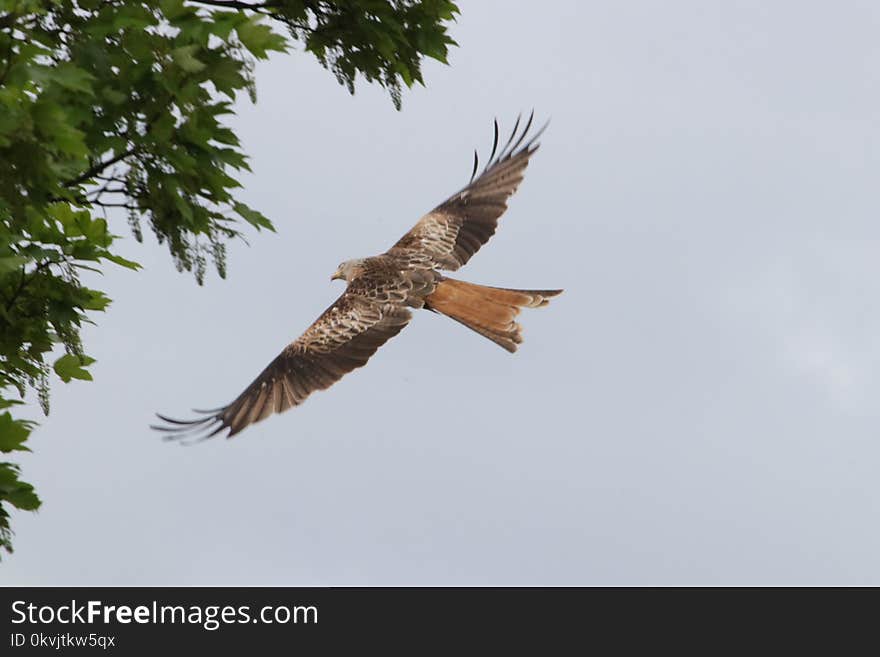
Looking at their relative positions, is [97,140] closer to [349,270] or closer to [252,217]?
[252,217]

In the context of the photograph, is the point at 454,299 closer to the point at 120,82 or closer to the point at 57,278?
the point at 57,278

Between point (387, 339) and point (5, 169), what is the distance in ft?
17.6

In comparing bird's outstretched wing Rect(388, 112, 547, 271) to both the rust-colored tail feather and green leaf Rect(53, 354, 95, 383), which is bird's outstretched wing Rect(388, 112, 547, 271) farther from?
green leaf Rect(53, 354, 95, 383)

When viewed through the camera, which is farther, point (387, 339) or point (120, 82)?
point (387, 339)

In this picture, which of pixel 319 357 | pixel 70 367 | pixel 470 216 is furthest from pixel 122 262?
pixel 470 216

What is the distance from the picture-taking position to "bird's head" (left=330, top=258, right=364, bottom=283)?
12178mm

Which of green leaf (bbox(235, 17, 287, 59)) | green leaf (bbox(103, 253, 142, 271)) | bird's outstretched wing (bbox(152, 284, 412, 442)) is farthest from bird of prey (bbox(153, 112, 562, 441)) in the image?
green leaf (bbox(235, 17, 287, 59))

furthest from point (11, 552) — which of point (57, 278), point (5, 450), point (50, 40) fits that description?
point (50, 40)

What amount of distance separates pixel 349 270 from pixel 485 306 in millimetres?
1441

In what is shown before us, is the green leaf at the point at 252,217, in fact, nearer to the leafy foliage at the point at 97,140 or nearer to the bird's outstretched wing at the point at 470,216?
the leafy foliage at the point at 97,140

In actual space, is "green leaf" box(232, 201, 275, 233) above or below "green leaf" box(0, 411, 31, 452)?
above

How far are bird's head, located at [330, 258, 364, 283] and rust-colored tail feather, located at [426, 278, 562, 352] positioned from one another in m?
0.83

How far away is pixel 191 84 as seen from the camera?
6453 millimetres

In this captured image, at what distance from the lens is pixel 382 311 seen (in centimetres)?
1141
